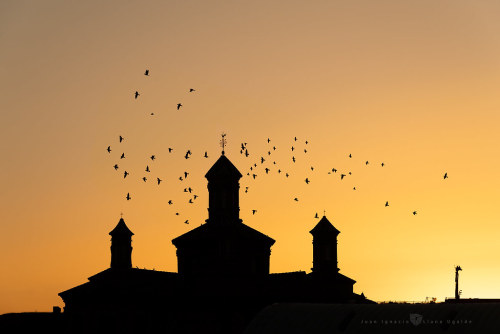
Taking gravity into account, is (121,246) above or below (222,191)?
below

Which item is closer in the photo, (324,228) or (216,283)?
(216,283)

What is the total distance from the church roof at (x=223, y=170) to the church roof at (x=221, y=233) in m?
3.93

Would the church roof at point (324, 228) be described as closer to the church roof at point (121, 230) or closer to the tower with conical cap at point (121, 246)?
the tower with conical cap at point (121, 246)

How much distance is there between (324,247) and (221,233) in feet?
38.2

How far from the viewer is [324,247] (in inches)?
4087

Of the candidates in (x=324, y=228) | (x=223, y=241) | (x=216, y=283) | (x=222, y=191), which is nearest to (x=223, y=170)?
(x=222, y=191)

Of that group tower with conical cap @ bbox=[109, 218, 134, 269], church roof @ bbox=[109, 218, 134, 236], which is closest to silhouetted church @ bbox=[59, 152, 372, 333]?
tower with conical cap @ bbox=[109, 218, 134, 269]

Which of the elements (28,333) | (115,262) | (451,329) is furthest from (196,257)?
(451,329)

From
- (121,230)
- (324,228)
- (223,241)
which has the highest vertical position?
(121,230)

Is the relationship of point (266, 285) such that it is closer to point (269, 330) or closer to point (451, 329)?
point (269, 330)

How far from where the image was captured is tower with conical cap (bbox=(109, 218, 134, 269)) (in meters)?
106

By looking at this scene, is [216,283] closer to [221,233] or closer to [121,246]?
[221,233]

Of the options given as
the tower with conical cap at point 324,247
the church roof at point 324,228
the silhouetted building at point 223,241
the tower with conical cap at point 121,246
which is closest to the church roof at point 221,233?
the silhouetted building at point 223,241

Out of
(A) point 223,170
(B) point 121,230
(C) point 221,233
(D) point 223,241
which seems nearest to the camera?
(A) point 223,170
